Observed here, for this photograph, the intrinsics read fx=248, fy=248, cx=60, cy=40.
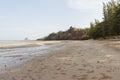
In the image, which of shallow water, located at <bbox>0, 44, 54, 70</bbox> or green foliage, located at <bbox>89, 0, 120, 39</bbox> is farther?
green foliage, located at <bbox>89, 0, 120, 39</bbox>

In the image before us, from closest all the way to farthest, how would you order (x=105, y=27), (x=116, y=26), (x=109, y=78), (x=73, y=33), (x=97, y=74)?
(x=109, y=78), (x=97, y=74), (x=116, y=26), (x=105, y=27), (x=73, y=33)

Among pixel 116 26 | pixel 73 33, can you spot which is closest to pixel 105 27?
pixel 116 26

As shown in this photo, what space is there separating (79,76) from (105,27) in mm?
81159

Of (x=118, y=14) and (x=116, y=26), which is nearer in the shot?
(x=118, y=14)

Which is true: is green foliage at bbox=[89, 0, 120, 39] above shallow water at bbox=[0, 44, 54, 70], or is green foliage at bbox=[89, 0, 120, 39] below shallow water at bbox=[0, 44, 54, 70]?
above

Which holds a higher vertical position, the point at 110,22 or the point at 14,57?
the point at 110,22

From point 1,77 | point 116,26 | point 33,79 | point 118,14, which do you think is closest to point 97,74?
point 33,79

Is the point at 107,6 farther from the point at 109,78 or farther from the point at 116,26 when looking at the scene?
the point at 109,78

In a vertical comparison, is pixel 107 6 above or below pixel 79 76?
above

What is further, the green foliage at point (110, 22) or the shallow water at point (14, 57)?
the green foliage at point (110, 22)

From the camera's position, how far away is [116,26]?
245 ft

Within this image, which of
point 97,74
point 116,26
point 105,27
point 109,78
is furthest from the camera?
point 105,27

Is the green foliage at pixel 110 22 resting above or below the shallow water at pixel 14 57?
above

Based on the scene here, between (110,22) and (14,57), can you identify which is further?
(110,22)
